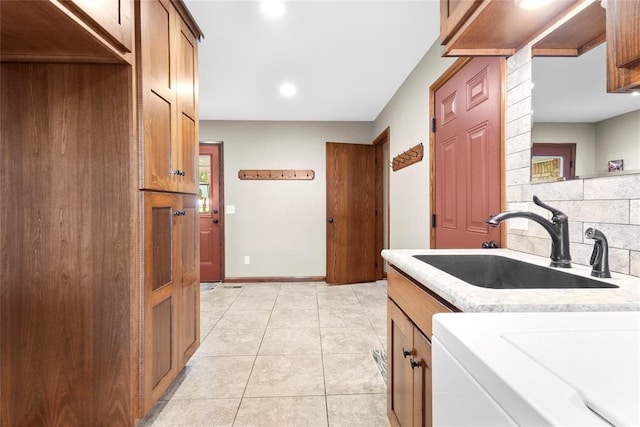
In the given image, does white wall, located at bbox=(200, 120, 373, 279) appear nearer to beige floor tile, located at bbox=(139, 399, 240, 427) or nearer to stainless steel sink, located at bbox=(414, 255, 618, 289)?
beige floor tile, located at bbox=(139, 399, 240, 427)

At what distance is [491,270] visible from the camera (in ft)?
4.23

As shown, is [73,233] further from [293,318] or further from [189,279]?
[293,318]

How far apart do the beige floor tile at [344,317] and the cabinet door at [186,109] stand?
69.0 inches

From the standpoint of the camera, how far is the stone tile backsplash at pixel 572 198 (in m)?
0.93

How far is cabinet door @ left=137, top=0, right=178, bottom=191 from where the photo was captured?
55.3 inches

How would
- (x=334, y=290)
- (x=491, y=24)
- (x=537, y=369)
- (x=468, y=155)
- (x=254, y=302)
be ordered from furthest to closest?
(x=334, y=290)
(x=254, y=302)
(x=468, y=155)
(x=491, y=24)
(x=537, y=369)

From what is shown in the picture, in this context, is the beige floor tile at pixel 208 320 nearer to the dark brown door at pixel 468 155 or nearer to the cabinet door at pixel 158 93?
the cabinet door at pixel 158 93

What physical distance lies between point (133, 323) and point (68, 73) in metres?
1.17

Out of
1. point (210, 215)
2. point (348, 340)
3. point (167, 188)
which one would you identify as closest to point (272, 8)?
point (167, 188)

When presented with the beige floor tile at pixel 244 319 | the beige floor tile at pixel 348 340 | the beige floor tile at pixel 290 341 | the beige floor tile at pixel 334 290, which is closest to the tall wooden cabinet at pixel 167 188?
the beige floor tile at pixel 290 341

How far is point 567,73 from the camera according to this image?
117cm

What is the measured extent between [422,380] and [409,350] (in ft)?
0.40

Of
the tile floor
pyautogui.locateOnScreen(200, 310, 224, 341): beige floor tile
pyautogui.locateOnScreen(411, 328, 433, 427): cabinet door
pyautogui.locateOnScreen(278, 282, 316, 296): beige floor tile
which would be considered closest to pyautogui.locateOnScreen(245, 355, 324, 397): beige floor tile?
the tile floor

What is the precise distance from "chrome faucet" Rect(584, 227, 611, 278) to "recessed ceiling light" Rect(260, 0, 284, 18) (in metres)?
2.04
